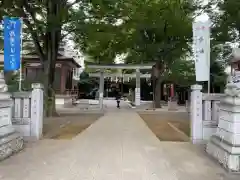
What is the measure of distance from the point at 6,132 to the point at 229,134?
190 inches

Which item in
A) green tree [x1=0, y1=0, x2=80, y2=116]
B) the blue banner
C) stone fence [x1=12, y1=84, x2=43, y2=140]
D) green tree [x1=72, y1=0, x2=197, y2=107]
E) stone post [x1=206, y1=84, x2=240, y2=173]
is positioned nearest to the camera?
stone post [x1=206, y1=84, x2=240, y2=173]

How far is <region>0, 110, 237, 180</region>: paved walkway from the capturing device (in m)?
6.23

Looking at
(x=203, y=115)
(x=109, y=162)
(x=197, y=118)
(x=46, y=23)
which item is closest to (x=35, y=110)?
(x=109, y=162)

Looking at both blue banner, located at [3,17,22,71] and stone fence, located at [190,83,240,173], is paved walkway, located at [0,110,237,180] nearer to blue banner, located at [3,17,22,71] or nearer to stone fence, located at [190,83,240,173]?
stone fence, located at [190,83,240,173]

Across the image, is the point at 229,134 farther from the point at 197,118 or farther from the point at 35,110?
the point at 35,110

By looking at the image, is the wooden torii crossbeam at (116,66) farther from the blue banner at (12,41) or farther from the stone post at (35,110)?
the stone post at (35,110)

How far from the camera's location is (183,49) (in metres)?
28.5

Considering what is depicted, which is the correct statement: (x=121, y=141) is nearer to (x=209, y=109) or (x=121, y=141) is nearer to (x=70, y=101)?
(x=209, y=109)

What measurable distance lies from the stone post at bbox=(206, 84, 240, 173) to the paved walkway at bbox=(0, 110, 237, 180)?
0.25 meters

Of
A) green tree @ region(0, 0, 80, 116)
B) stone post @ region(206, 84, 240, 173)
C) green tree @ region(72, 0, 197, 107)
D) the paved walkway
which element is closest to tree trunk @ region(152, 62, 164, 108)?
green tree @ region(72, 0, 197, 107)

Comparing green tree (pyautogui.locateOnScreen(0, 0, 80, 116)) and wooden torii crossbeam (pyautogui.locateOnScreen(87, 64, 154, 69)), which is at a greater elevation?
green tree (pyautogui.locateOnScreen(0, 0, 80, 116))

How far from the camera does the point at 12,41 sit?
11828 mm

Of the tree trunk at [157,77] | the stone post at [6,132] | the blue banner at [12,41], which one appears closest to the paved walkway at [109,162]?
the stone post at [6,132]

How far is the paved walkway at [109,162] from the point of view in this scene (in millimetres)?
6234
